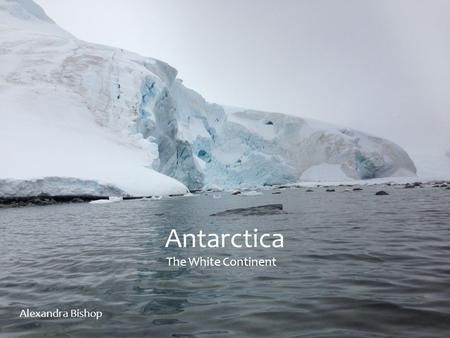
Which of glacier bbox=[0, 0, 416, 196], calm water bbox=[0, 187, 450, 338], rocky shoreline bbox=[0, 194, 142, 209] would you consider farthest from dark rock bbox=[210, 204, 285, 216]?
rocky shoreline bbox=[0, 194, 142, 209]

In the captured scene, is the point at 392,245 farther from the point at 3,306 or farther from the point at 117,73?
the point at 117,73

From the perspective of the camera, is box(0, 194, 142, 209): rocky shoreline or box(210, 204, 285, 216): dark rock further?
box(0, 194, 142, 209): rocky shoreline

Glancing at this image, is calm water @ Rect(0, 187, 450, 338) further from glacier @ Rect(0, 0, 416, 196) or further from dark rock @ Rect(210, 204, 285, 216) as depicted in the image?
glacier @ Rect(0, 0, 416, 196)

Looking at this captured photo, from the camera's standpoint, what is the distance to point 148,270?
6445mm

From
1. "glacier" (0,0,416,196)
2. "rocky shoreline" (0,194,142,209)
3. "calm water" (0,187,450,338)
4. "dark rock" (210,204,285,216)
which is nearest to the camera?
"calm water" (0,187,450,338)

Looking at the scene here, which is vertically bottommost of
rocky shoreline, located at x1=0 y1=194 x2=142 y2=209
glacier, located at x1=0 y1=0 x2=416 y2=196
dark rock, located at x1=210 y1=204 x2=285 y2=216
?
rocky shoreline, located at x1=0 y1=194 x2=142 y2=209

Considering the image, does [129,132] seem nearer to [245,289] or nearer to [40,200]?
[40,200]

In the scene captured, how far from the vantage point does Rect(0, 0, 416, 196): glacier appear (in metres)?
36.6

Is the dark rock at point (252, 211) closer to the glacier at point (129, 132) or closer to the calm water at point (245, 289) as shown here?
the calm water at point (245, 289)

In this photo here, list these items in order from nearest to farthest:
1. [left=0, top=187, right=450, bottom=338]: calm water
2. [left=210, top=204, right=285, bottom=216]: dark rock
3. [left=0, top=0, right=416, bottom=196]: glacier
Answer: [left=0, top=187, right=450, bottom=338]: calm water → [left=210, top=204, right=285, bottom=216]: dark rock → [left=0, top=0, right=416, bottom=196]: glacier

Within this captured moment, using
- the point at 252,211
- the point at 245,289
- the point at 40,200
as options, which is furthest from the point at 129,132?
the point at 245,289

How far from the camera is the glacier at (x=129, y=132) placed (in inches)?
1441

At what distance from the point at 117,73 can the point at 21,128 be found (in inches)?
782

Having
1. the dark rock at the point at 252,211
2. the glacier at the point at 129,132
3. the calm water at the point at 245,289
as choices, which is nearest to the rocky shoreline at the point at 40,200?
the glacier at the point at 129,132
